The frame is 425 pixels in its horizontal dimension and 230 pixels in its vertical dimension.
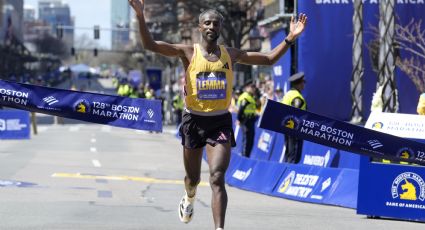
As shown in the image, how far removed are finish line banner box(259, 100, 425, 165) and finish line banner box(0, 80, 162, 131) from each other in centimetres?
112

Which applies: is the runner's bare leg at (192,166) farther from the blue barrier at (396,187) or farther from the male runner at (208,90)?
the blue barrier at (396,187)

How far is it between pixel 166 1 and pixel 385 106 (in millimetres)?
32181

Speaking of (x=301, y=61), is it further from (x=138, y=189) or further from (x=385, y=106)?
(x=138, y=189)

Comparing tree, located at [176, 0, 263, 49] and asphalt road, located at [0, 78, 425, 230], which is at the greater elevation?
tree, located at [176, 0, 263, 49]

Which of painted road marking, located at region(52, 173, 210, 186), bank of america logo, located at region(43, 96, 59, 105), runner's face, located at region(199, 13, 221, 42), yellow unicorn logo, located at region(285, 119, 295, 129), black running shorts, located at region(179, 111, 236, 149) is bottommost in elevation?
painted road marking, located at region(52, 173, 210, 186)

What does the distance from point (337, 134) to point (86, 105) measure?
2.61 metres

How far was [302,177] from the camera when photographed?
1517 centimetres

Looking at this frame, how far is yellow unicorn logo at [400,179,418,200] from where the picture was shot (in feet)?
39.5

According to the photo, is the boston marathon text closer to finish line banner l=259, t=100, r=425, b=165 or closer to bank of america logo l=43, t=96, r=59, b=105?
finish line banner l=259, t=100, r=425, b=165

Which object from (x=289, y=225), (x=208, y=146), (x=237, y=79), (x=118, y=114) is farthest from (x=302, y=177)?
(x=237, y=79)

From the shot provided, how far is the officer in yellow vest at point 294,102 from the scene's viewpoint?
16.9m

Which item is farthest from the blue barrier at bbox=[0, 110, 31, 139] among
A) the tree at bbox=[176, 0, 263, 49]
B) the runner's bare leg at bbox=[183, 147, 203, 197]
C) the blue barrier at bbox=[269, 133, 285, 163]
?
the tree at bbox=[176, 0, 263, 49]

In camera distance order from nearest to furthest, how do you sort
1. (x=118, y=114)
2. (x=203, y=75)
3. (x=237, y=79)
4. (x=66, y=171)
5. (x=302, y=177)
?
(x=203, y=75), (x=118, y=114), (x=302, y=177), (x=66, y=171), (x=237, y=79)

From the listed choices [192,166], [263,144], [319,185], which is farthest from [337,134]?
[263,144]
